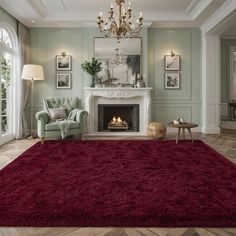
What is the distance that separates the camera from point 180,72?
7.60 meters

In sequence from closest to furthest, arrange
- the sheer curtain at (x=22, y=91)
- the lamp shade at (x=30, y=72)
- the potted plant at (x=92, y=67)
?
the lamp shade at (x=30, y=72), the sheer curtain at (x=22, y=91), the potted plant at (x=92, y=67)

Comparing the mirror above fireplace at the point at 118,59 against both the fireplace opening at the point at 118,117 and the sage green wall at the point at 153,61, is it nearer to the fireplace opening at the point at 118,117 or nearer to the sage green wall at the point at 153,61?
the sage green wall at the point at 153,61

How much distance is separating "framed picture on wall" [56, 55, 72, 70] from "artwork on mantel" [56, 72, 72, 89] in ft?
0.62

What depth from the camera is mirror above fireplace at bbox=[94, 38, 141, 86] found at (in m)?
7.35

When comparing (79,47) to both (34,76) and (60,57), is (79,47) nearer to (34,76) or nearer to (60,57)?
(60,57)

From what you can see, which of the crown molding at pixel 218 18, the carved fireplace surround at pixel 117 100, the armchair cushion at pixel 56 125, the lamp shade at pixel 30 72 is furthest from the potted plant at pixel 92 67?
the crown molding at pixel 218 18

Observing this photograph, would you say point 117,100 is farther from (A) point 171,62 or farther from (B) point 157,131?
(A) point 171,62

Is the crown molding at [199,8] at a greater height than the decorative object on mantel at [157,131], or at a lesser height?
greater

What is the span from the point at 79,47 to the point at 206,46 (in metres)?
3.43

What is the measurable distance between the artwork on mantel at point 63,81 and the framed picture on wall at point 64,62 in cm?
19

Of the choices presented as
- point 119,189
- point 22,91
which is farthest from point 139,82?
point 119,189

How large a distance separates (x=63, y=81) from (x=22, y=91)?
113cm

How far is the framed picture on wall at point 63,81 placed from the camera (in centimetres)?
750

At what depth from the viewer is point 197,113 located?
7.68 metres
